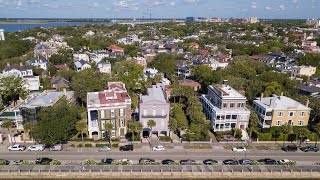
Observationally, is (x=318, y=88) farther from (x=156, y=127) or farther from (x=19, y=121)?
(x=19, y=121)

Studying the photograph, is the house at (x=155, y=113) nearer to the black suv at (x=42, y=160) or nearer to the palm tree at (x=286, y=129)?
the black suv at (x=42, y=160)

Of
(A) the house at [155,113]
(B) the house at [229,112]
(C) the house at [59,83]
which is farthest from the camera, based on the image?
(C) the house at [59,83]

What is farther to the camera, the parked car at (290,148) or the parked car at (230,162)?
the parked car at (290,148)

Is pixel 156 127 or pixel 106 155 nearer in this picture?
pixel 106 155

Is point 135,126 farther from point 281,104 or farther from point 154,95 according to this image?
point 281,104

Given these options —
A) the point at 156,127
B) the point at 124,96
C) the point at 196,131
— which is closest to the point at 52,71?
the point at 124,96

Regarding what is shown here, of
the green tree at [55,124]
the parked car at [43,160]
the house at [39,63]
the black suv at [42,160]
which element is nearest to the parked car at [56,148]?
the green tree at [55,124]

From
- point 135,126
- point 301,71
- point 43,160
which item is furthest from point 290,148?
point 301,71

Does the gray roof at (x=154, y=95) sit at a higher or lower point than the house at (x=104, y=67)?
higher
